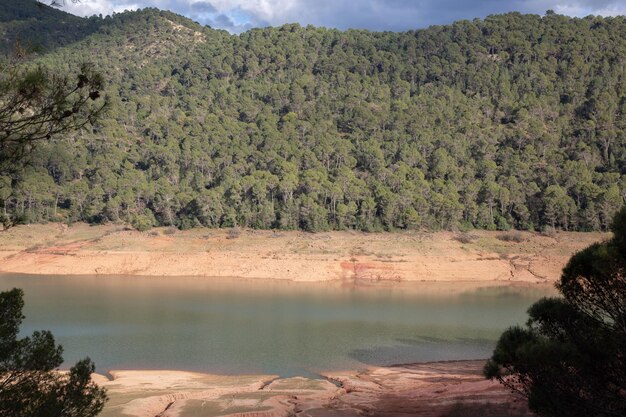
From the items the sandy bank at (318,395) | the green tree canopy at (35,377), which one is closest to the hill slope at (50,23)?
the sandy bank at (318,395)

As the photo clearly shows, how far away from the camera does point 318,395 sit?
18406 mm

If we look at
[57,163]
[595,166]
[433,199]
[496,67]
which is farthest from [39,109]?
[496,67]

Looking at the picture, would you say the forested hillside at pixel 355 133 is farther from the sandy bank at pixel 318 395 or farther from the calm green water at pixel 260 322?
the sandy bank at pixel 318 395

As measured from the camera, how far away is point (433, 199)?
58.7 meters

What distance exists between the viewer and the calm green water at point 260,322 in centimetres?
2506

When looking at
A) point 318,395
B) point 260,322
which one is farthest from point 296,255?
point 318,395

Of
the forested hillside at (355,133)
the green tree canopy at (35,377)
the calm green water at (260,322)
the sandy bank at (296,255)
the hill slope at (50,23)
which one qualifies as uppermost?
the hill slope at (50,23)

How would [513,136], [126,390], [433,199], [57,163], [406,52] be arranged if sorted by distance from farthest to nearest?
[406,52] < [513,136] < [57,163] < [433,199] < [126,390]

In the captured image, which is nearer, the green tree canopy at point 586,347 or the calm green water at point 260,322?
the green tree canopy at point 586,347

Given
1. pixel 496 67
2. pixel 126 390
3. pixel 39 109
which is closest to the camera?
pixel 39 109

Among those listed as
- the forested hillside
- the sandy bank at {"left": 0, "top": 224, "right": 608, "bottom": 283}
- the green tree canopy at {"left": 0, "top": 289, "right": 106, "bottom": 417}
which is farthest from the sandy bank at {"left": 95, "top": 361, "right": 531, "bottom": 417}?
the sandy bank at {"left": 0, "top": 224, "right": 608, "bottom": 283}

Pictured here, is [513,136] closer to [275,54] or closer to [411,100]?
[411,100]

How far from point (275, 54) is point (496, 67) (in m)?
34.0

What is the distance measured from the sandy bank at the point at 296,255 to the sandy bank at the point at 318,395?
25182mm
